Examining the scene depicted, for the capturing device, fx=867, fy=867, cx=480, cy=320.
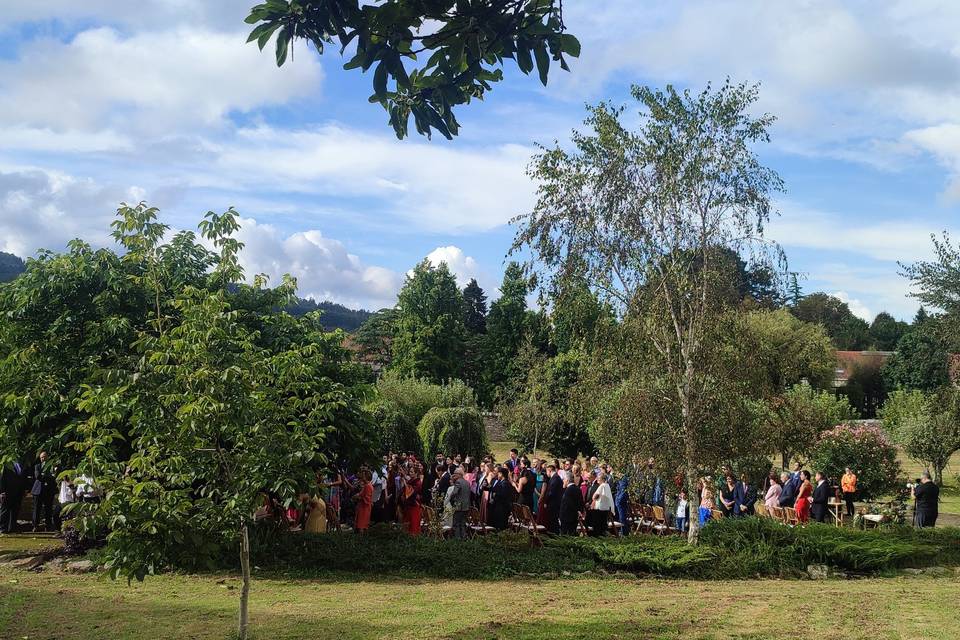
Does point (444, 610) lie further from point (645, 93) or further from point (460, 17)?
point (645, 93)

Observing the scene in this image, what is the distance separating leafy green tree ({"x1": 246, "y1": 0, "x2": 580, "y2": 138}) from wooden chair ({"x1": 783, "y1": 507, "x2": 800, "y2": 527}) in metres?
15.5

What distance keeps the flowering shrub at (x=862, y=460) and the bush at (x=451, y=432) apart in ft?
50.7

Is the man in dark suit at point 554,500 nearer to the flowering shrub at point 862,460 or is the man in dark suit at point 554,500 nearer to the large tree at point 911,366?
the flowering shrub at point 862,460

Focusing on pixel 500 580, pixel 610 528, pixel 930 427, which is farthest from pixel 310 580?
pixel 930 427

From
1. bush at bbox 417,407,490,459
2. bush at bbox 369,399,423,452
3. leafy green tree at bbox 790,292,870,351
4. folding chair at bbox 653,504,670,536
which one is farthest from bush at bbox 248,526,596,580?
leafy green tree at bbox 790,292,870,351

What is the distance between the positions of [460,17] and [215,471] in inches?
210

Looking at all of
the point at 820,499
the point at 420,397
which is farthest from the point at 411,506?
the point at 420,397

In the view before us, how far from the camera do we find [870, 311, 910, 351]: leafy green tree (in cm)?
10188

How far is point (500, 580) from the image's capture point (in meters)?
14.1

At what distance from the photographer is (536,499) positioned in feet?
64.2

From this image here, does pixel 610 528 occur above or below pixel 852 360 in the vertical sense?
below

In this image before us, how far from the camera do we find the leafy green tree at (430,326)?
71438mm

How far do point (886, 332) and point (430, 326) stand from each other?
62.0m

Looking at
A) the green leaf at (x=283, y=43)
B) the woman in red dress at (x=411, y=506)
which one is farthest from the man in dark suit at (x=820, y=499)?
the green leaf at (x=283, y=43)
